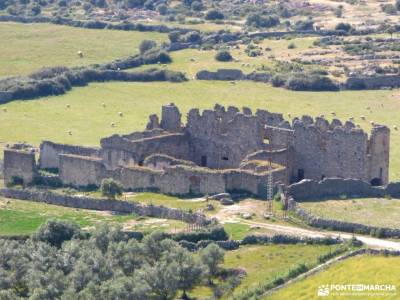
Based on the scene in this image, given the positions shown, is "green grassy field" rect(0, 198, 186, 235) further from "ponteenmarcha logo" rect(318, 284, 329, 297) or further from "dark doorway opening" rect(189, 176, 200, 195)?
"ponteenmarcha logo" rect(318, 284, 329, 297)

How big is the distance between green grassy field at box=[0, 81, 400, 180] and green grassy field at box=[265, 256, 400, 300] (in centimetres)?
2563

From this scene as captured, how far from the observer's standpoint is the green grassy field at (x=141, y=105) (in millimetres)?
92375

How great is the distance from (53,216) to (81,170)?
550 centimetres

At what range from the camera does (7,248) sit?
64.9m

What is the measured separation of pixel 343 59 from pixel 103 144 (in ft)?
139

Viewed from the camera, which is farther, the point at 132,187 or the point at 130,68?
the point at 130,68

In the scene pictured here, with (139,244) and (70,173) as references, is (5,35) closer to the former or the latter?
(70,173)

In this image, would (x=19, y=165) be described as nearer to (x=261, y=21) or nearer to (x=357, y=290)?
(x=357, y=290)

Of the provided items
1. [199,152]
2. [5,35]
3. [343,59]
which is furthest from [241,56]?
[199,152]

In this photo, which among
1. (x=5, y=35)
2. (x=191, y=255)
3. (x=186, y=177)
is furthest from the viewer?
(x=5, y=35)

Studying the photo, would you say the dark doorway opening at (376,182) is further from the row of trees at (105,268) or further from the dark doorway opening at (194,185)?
the row of trees at (105,268)

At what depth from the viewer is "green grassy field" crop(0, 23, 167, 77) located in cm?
12344

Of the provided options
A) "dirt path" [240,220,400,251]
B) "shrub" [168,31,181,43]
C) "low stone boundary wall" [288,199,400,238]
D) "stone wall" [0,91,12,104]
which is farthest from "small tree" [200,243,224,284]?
"shrub" [168,31,181,43]

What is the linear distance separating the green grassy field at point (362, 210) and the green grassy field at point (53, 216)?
5918 mm
